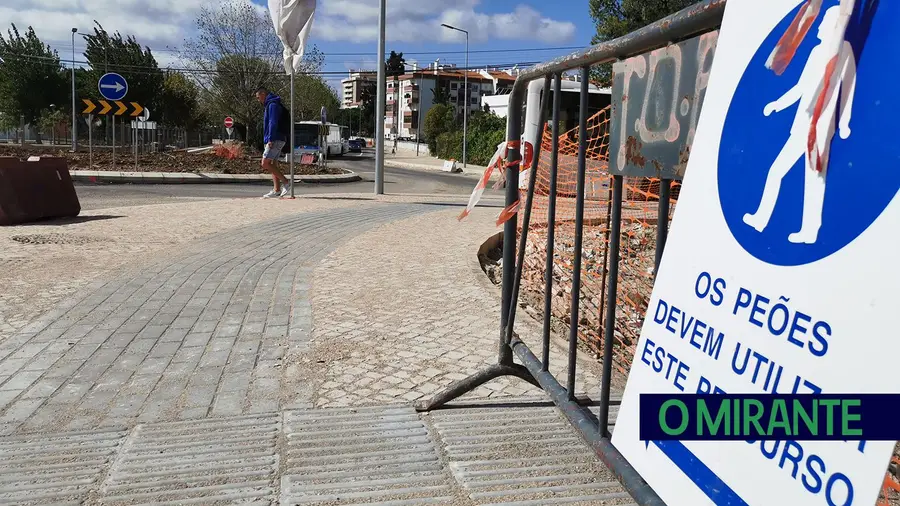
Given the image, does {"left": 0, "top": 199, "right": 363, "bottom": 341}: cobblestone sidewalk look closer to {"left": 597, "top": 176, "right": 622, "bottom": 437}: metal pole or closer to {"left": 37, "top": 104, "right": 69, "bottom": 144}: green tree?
{"left": 597, "top": 176, "right": 622, "bottom": 437}: metal pole

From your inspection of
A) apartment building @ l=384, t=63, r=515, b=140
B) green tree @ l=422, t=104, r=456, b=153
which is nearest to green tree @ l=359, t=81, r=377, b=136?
apartment building @ l=384, t=63, r=515, b=140

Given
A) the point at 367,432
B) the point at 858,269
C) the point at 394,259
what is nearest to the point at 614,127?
the point at 858,269

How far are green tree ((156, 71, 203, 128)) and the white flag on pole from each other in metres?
45.5

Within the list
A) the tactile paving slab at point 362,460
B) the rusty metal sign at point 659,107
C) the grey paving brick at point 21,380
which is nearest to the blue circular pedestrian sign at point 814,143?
the rusty metal sign at point 659,107

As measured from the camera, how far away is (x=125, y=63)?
51188 millimetres

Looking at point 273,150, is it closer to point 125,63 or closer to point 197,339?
point 197,339

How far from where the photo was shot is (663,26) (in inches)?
83.0

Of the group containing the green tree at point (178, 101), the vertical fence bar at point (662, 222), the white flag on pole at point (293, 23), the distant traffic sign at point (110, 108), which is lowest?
Answer: the vertical fence bar at point (662, 222)

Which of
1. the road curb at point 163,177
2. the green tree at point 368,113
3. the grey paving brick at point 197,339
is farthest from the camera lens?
the green tree at point 368,113

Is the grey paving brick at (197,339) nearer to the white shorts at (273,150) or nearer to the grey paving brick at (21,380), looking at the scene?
the grey paving brick at (21,380)

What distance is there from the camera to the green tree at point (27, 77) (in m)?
54.7

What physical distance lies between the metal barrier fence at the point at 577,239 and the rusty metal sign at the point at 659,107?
0.05 meters

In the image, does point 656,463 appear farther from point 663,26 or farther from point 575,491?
point 663,26

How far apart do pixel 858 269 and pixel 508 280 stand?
2.37m
